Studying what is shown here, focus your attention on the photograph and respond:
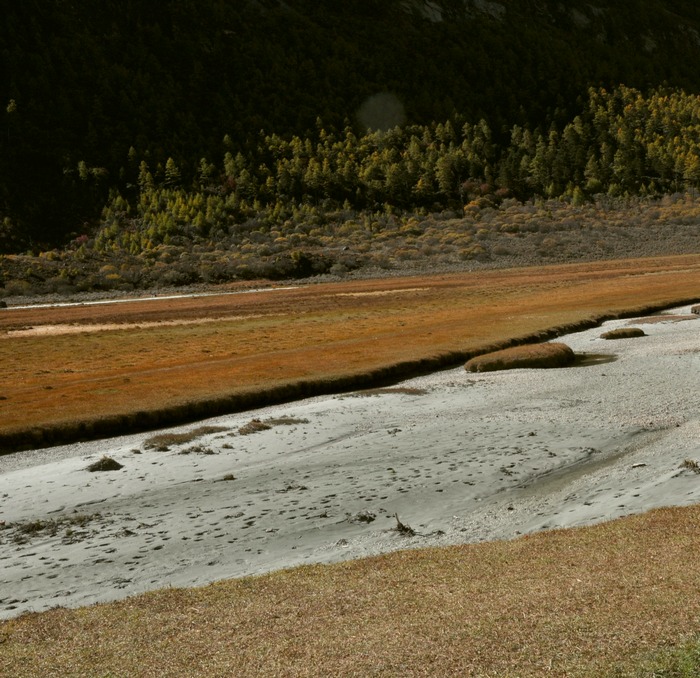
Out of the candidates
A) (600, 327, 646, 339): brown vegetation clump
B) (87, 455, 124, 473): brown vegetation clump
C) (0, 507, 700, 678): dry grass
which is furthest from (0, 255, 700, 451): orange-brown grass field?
(0, 507, 700, 678): dry grass

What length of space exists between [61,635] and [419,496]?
33.7ft

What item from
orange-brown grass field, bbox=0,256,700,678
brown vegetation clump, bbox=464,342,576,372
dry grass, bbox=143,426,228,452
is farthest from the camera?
brown vegetation clump, bbox=464,342,576,372

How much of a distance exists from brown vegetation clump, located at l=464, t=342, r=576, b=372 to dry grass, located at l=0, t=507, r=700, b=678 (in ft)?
88.1

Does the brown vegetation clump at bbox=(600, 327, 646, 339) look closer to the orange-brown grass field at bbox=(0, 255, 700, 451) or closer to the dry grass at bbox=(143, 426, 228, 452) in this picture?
the orange-brown grass field at bbox=(0, 255, 700, 451)

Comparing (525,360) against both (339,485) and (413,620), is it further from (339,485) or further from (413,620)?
(413,620)

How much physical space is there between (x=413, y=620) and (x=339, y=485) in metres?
10.8

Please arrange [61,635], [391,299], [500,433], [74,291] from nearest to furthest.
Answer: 1. [61,635]
2. [500,433]
3. [391,299]
4. [74,291]

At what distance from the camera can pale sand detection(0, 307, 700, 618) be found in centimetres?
1612

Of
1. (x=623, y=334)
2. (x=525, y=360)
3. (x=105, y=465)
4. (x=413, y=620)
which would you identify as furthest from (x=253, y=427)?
(x=623, y=334)

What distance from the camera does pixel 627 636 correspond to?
900 cm

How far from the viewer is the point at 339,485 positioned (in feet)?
68.7

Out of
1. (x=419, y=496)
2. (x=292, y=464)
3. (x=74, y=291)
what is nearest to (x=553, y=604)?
(x=419, y=496)

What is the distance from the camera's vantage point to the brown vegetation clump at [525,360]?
4038 cm

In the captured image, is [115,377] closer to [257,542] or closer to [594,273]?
[257,542]
